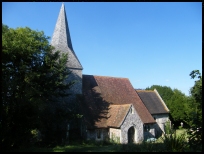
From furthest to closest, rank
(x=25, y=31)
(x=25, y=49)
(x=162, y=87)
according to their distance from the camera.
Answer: (x=162, y=87)
(x=25, y=31)
(x=25, y=49)

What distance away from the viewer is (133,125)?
22.8 metres

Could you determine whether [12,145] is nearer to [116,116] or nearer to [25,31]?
[25,31]

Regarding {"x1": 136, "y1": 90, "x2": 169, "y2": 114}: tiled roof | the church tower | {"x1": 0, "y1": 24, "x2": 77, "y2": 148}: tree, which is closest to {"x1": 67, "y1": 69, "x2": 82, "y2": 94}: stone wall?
the church tower

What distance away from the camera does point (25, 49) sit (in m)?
15.9

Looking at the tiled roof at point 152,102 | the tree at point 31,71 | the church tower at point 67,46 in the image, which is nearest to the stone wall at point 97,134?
the tree at point 31,71

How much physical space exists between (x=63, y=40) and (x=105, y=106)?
9434 mm

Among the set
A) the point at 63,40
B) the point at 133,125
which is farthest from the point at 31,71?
the point at 133,125

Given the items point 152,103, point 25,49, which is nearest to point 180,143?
point 25,49

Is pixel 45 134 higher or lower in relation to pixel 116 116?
Answer: lower

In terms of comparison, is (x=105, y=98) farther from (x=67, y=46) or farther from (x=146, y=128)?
(x=67, y=46)

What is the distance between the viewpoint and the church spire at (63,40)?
2459 cm

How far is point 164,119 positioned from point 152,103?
9.93 feet

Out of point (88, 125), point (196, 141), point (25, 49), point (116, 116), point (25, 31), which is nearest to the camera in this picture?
point (196, 141)

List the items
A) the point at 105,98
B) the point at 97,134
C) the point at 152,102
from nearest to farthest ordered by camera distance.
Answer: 1. the point at 97,134
2. the point at 105,98
3. the point at 152,102
